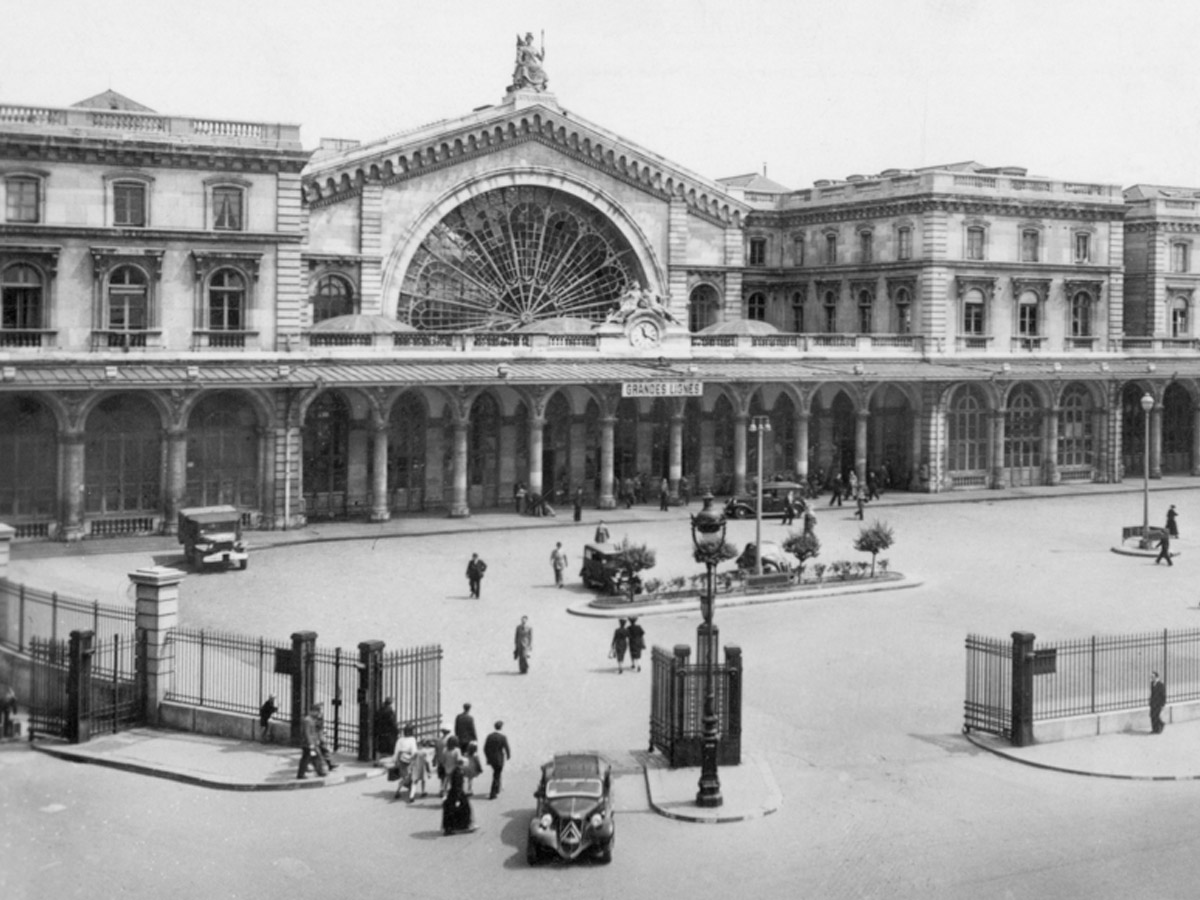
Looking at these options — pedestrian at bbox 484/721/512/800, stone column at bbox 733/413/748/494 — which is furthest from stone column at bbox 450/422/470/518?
pedestrian at bbox 484/721/512/800

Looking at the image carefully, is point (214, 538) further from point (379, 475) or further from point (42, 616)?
point (42, 616)

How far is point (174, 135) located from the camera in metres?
48.2

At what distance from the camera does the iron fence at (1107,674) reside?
26570 millimetres

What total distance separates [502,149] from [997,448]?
25.8 m

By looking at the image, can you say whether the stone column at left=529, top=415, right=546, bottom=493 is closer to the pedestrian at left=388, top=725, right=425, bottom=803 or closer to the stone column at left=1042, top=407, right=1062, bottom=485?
the stone column at left=1042, top=407, right=1062, bottom=485

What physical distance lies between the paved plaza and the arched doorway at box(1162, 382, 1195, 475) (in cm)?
3407

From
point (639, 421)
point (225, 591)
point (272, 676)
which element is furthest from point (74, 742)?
point (639, 421)

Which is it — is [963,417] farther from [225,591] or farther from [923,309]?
[225,591]

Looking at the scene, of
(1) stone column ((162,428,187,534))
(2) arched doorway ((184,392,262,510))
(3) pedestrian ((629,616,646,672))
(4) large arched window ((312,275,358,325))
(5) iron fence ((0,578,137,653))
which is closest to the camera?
(5) iron fence ((0,578,137,653))

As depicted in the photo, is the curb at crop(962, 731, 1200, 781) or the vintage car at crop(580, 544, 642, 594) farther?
the vintage car at crop(580, 544, 642, 594)

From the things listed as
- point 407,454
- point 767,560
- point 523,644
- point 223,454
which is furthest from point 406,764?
point 407,454

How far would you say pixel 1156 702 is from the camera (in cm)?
2628

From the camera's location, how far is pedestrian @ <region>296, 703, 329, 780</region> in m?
23.2

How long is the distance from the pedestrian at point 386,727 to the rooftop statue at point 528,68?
4159cm
